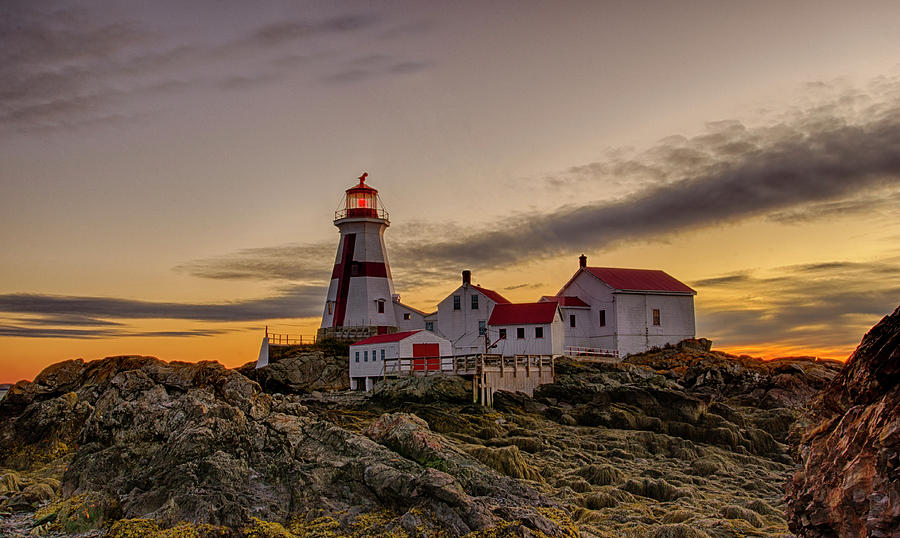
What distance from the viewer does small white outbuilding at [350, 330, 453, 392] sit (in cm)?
3884

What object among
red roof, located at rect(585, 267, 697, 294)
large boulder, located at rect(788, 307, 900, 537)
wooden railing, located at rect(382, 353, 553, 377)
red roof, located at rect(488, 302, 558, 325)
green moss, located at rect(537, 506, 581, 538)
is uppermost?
red roof, located at rect(585, 267, 697, 294)

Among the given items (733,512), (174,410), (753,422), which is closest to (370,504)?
(174,410)

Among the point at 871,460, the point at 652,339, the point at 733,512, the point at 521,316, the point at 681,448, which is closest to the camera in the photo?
A: the point at 871,460

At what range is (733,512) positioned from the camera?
48.0 ft

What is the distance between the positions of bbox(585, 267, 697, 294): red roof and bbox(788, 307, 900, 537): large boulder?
1551 inches

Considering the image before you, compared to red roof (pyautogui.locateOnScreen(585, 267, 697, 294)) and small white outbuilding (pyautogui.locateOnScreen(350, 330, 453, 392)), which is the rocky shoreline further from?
red roof (pyautogui.locateOnScreen(585, 267, 697, 294))

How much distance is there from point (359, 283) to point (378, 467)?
1467 inches

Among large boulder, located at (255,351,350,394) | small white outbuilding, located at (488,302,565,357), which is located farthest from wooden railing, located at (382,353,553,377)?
large boulder, located at (255,351,350,394)

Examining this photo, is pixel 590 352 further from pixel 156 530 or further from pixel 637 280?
pixel 156 530

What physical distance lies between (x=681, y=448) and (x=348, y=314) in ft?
→ 102

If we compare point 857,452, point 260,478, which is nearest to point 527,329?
point 260,478

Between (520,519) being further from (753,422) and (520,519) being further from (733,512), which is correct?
(753,422)

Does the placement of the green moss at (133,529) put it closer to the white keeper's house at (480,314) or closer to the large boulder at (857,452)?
the large boulder at (857,452)

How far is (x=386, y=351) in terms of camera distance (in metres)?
39.4
